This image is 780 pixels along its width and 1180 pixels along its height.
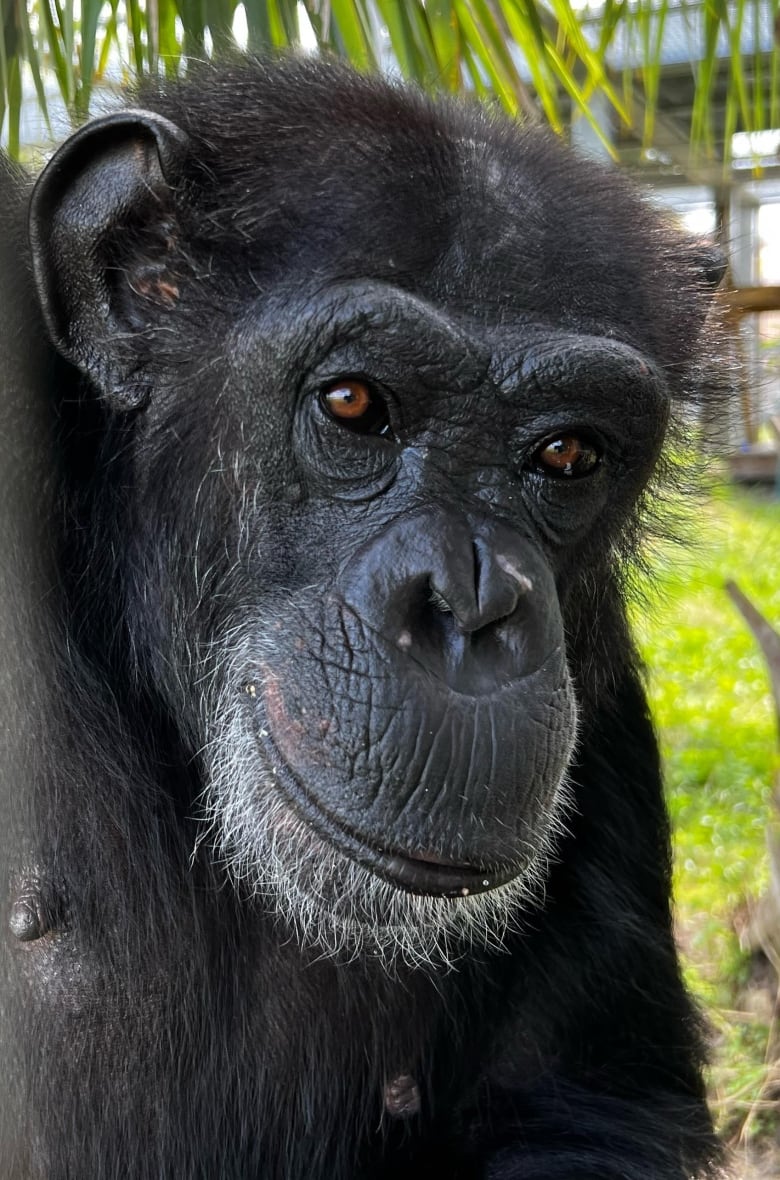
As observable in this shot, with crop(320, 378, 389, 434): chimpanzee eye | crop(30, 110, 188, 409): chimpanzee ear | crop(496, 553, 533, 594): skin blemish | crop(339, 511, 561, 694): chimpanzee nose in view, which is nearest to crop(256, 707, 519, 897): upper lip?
crop(339, 511, 561, 694): chimpanzee nose

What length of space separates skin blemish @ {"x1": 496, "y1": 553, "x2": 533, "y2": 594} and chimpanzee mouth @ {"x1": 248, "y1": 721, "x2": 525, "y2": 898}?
0.46m

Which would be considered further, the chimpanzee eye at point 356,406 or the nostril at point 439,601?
the chimpanzee eye at point 356,406

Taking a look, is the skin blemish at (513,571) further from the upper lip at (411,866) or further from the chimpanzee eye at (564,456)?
the upper lip at (411,866)

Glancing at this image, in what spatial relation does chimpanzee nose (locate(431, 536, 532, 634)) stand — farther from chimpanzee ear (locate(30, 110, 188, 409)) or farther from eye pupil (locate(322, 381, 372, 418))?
chimpanzee ear (locate(30, 110, 188, 409))

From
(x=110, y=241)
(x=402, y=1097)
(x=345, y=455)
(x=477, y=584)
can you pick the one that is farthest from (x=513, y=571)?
(x=402, y=1097)

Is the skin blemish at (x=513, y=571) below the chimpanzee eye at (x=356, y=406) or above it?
below

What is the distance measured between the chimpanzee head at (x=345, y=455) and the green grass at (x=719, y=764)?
98cm

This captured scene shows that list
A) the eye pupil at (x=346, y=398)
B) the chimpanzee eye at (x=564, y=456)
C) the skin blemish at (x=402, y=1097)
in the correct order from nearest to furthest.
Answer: the eye pupil at (x=346, y=398) < the chimpanzee eye at (x=564, y=456) < the skin blemish at (x=402, y=1097)

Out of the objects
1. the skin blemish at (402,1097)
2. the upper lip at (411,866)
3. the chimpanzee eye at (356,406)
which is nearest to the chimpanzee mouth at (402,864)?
the upper lip at (411,866)

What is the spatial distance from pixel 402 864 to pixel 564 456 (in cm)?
79

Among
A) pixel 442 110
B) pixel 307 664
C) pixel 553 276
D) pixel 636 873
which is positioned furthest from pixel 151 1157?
pixel 442 110

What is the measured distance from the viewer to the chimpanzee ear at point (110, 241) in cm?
232

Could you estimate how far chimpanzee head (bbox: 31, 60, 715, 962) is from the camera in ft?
7.16

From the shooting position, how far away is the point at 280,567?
2.37 meters
